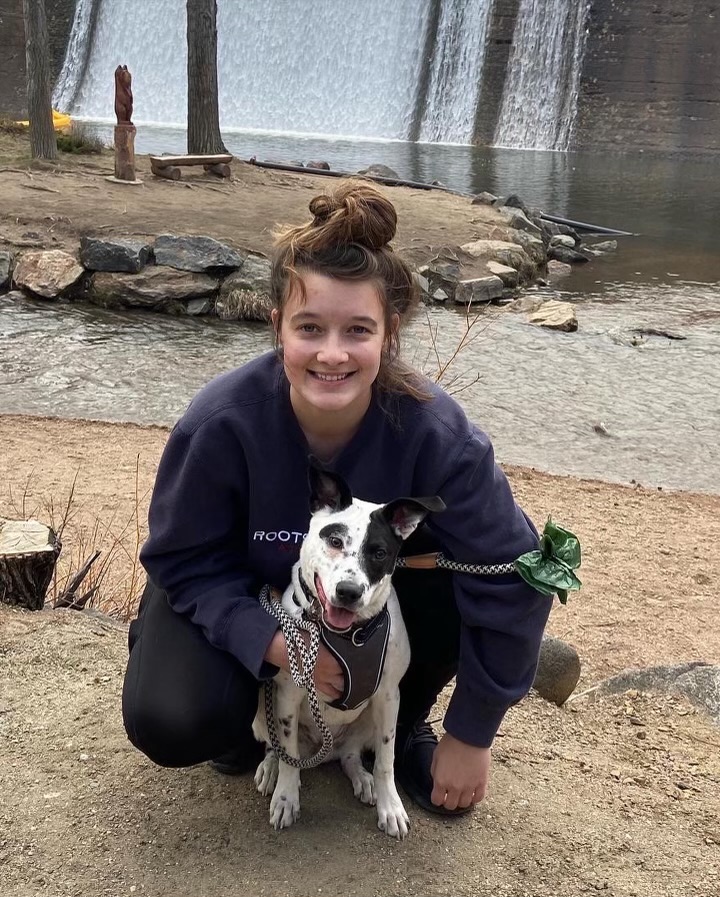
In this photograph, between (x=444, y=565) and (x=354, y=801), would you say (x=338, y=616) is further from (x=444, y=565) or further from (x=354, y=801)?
(x=354, y=801)

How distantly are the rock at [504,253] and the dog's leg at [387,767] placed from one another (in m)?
8.82

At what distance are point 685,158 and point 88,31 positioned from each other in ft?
51.7

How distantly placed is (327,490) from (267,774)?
2.65 ft

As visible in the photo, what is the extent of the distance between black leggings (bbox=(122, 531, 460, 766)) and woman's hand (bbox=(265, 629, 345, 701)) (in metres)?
0.14

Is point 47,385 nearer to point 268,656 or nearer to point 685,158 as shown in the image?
point 268,656

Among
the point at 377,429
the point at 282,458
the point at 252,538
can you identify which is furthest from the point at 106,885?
the point at 377,429

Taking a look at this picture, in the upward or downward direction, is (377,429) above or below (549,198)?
above

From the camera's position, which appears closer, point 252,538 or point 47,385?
point 252,538

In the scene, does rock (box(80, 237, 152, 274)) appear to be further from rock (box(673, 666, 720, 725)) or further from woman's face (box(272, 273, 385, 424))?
woman's face (box(272, 273, 385, 424))

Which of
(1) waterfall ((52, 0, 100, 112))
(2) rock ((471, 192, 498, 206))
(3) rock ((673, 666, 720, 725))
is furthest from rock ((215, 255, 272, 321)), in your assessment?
(1) waterfall ((52, 0, 100, 112))

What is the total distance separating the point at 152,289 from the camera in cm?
880

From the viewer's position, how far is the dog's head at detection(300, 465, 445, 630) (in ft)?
5.76

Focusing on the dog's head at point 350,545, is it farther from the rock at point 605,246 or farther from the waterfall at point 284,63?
the waterfall at point 284,63

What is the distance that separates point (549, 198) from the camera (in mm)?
16078
